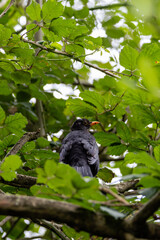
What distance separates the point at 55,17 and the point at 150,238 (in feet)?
7.20

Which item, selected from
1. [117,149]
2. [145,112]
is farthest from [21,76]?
[145,112]

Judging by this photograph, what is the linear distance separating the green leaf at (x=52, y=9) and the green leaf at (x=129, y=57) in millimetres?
683

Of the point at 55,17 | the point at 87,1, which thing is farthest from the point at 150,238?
the point at 87,1

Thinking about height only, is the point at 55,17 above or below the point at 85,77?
below

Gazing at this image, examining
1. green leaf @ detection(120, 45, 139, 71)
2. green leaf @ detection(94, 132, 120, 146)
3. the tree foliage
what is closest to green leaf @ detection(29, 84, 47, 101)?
the tree foliage

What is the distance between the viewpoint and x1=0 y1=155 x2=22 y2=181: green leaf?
6.26 feet

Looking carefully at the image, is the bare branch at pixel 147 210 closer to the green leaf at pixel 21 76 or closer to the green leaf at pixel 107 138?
the green leaf at pixel 107 138

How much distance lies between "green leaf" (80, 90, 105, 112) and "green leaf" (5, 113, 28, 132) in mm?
740

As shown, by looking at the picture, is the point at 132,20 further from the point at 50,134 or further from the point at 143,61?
the point at 143,61

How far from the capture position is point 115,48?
5453 millimetres

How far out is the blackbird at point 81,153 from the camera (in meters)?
4.00

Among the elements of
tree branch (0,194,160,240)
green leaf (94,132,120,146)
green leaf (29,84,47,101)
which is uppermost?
green leaf (29,84,47,101)

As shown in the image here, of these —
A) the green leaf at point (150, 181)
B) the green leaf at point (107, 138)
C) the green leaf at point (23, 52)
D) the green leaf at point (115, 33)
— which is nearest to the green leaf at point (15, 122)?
the green leaf at point (23, 52)

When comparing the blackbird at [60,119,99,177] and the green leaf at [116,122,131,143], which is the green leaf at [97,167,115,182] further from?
the green leaf at [116,122,131,143]
